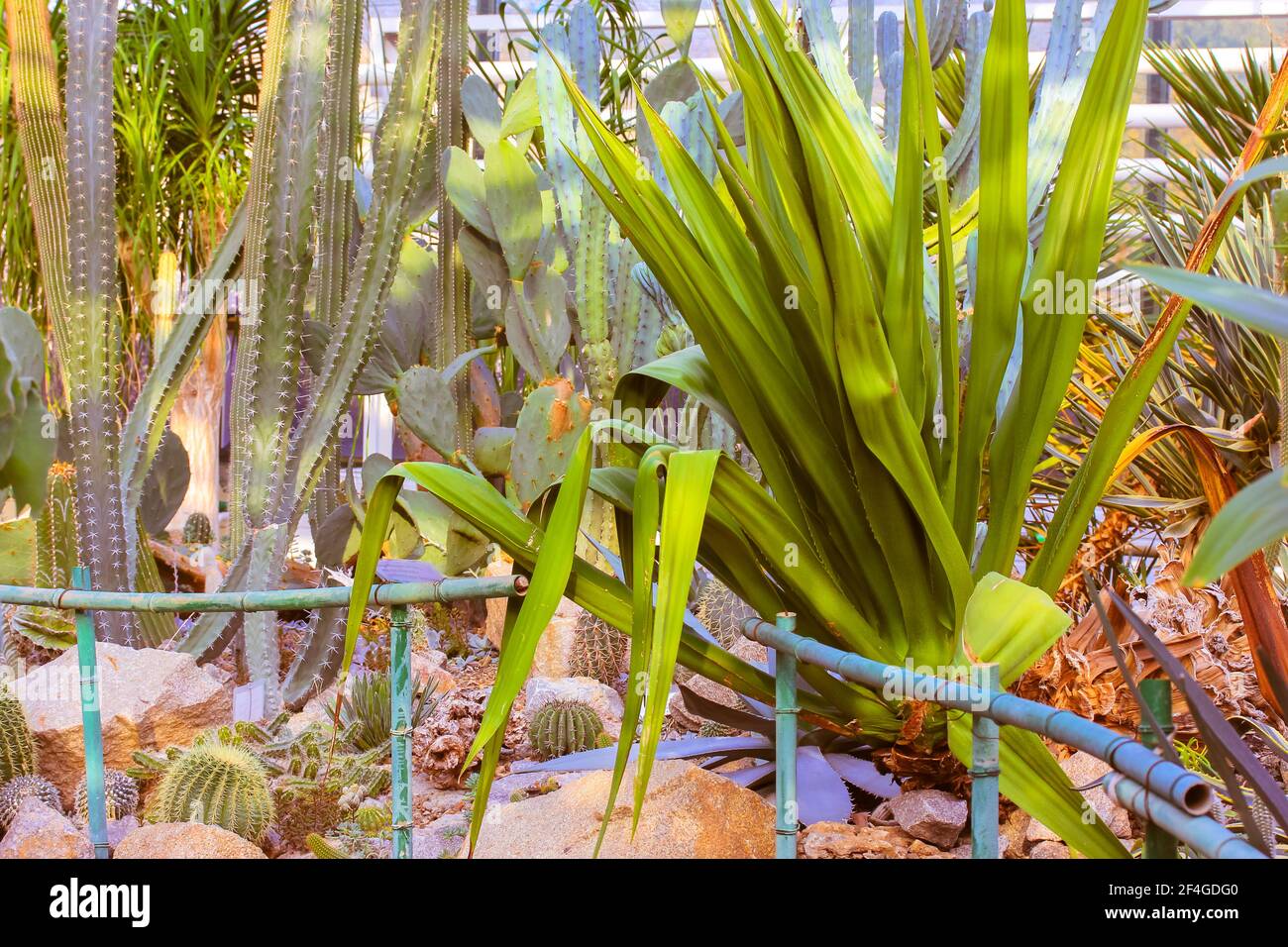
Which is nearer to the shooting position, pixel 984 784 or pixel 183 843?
pixel 984 784

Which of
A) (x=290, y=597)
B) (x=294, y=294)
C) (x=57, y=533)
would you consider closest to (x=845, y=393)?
(x=290, y=597)

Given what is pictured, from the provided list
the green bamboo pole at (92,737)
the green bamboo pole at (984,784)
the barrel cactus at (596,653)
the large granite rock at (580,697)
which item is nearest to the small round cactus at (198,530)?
the barrel cactus at (596,653)

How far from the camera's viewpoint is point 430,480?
129 cm

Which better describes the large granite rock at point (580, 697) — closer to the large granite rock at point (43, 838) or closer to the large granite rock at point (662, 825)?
the large granite rock at point (662, 825)

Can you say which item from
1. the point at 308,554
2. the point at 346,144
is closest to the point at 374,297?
the point at 346,144

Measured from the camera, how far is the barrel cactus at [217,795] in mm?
1820

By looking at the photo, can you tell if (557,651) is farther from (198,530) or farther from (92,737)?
(198,530)

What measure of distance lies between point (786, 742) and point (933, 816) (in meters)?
0.36

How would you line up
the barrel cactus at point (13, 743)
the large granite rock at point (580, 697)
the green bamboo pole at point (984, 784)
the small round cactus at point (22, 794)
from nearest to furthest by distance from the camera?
the green bamboo pole at point (984, 784), the small round cactus at point (22, 794), the barrel cactus at point (13, 743), the large granite rock at point (580, 697)

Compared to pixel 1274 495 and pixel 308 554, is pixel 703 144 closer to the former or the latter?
pixel 308 554

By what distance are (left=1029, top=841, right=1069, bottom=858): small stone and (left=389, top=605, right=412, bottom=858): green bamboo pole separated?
735 millimetres

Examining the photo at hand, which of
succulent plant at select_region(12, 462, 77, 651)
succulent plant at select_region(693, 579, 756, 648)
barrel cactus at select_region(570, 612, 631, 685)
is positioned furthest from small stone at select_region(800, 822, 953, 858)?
succulent plant at select_region(12, 462, 77, 651)

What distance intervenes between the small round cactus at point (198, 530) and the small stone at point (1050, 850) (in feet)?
14.0

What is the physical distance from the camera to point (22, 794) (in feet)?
6.59
